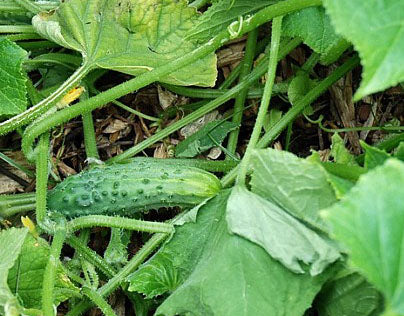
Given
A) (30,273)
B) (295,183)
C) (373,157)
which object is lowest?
(30,273)

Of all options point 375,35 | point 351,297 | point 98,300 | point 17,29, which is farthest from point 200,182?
point 375,35

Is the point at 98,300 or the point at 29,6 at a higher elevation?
the point at 29,6

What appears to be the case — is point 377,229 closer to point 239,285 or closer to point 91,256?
point 239,285

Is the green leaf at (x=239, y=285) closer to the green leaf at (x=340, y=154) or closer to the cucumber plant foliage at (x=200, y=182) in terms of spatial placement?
the cucumber plant foliage at (x=200, y=182)

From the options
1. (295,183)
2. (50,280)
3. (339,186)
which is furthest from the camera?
(50,280)

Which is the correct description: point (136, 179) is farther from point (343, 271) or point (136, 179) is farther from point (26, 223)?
point (343, 271)

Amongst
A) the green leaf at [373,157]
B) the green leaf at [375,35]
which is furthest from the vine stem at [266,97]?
the green leaf at [375,35]
